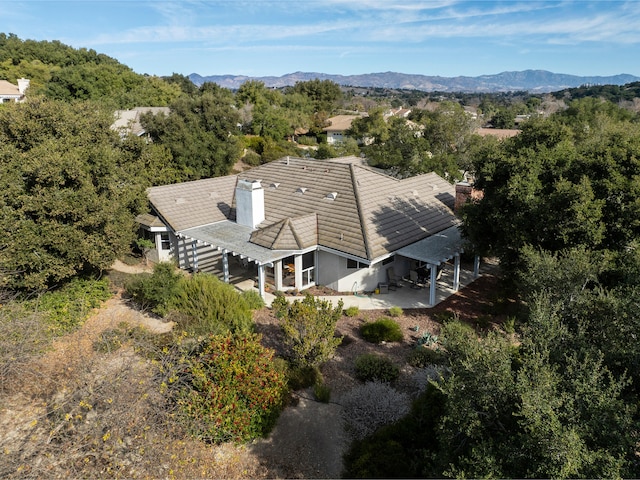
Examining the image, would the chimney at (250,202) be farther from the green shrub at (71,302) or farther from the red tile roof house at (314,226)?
the green shrub at (71,302)

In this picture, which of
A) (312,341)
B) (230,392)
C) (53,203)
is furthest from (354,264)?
(53,203)

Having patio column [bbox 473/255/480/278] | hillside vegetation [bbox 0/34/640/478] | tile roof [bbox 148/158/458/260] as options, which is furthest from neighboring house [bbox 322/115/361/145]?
patio column [bbox 473/255/480/278]

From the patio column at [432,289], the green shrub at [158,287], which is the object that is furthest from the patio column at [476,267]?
the green shrub at [158,287]

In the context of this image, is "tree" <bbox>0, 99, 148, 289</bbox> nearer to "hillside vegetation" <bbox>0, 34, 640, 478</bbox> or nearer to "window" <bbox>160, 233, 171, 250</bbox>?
"hillside vegetation" <bbox>0, 34, 640, 478</bbox>

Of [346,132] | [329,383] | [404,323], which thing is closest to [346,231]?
[404,323]

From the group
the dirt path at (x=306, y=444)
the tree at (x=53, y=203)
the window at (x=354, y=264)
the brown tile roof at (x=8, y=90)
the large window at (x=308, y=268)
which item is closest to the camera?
the dirt path at (x=306, y=444)

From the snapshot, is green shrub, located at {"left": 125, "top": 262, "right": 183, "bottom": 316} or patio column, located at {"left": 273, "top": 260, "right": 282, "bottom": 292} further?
patio column, located at {"left": 273, "top": 260, "right": 282, "bottom": 292}

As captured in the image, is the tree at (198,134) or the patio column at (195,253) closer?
the patio column at (195,253)
